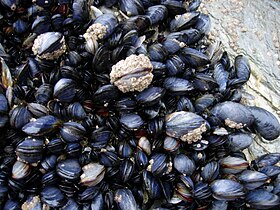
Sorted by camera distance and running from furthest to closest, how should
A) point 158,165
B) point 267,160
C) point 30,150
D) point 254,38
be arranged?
point 254,38
point 267,160
point 158,165
point 30,150

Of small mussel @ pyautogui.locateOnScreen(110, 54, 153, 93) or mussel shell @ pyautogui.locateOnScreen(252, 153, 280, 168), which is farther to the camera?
mussel shell @ pyautogui.locateOnScreen(252, 153, 280, 168)

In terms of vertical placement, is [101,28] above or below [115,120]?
above

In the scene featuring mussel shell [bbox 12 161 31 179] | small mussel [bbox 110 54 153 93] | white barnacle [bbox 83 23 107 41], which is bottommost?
mussel shell [bbox 12 161 31 179]

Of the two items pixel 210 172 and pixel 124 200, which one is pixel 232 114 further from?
pixel 124 200

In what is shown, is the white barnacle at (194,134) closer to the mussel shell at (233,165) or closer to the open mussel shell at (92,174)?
the mussel shell at (233,165)

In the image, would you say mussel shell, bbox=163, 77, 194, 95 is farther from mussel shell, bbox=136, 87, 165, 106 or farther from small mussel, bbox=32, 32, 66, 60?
small mussel, bbox=32, 32, 66, 60

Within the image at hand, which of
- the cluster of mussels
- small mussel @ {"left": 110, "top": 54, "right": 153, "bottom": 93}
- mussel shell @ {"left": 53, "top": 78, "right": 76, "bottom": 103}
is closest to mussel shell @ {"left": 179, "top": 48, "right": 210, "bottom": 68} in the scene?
the cluster of mussels

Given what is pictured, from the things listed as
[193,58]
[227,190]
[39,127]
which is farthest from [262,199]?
[39,127]
